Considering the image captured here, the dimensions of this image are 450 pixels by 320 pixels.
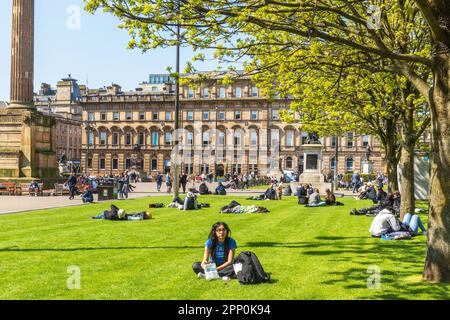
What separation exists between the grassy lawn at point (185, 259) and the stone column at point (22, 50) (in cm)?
1738

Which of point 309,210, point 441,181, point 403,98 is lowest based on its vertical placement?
point 309,210

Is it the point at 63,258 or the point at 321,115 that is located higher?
the point at 321,115

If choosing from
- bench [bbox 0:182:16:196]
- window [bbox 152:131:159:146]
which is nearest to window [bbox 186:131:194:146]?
window [bbox 152:131:159:146]

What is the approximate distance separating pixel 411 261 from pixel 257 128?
86557mm

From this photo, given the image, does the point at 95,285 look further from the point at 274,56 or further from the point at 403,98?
the point at 403,98

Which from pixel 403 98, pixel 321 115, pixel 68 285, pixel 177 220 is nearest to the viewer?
pixel 68 285

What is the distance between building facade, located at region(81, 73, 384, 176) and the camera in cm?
9675

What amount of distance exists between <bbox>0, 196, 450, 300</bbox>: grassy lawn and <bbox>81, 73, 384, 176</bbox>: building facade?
242ft

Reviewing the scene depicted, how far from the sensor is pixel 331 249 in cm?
1395

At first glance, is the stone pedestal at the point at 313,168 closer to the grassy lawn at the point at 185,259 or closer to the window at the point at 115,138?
the grassy lawn at the point at 185,259

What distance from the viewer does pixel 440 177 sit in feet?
33.3

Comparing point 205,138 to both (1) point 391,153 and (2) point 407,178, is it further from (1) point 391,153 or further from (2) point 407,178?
(2) point 407,178
